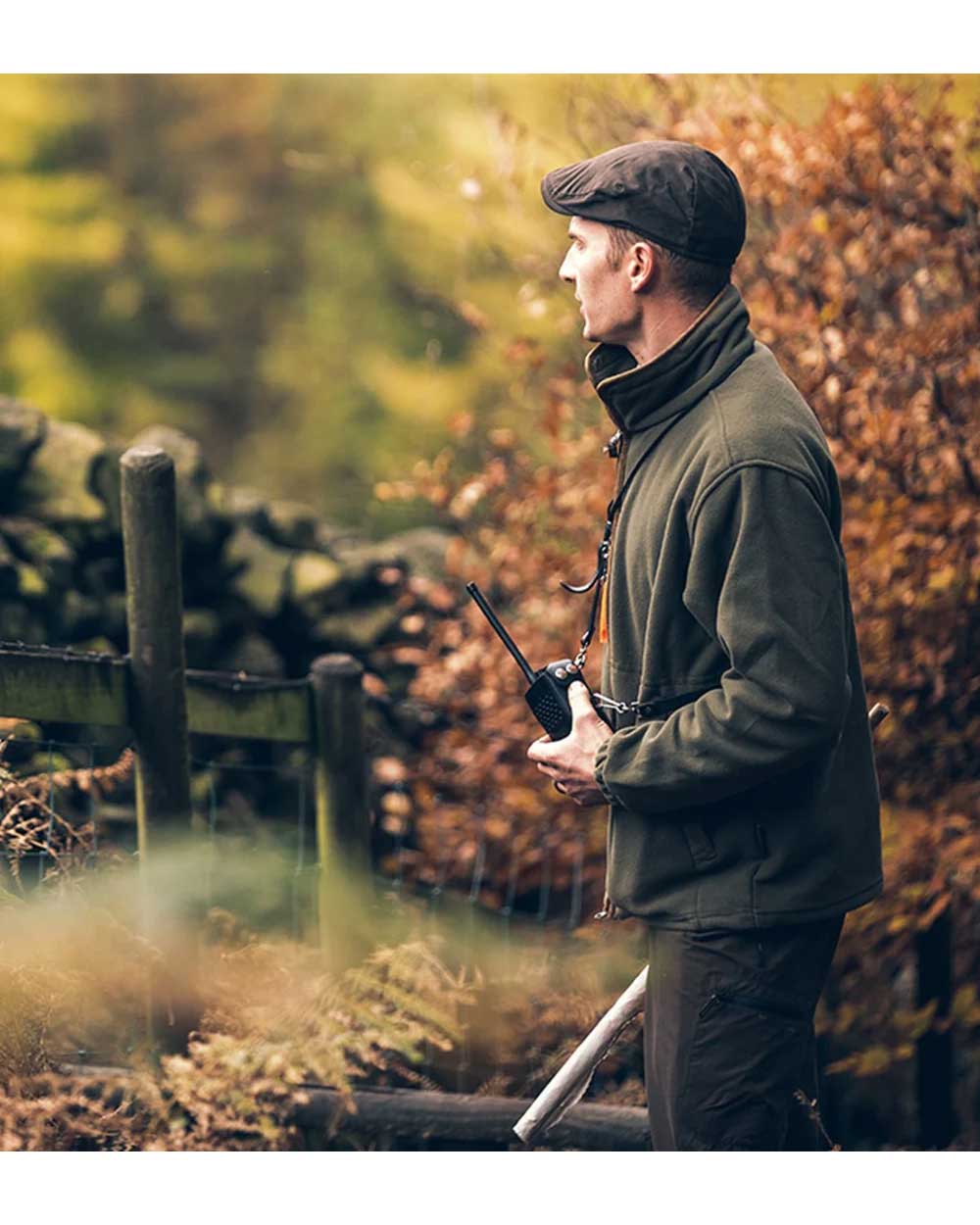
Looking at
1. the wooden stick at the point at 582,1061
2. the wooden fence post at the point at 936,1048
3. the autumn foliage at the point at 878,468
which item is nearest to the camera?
the wooden stick at the point at 582,1061

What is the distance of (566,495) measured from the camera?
5.06m

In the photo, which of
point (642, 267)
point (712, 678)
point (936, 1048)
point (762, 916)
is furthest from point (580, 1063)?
point (936, 1048)

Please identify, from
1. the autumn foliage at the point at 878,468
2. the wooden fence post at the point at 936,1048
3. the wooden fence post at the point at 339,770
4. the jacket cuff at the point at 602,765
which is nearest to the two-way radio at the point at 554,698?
the jacket cuff at the point at 602,765

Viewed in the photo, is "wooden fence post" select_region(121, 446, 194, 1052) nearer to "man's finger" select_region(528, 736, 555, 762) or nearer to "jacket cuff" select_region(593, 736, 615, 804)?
"man's finger" select_region(528, 736, 555, 762)

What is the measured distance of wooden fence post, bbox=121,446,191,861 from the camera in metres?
3.42

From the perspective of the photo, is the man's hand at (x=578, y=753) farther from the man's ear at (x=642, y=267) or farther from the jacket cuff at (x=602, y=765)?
the man's ear at (x=642, y=267)

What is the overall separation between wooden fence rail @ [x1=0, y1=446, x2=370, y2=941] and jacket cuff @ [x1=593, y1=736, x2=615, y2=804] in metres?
1.33

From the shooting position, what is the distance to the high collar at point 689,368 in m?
2.38

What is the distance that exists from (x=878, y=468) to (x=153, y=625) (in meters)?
2.05

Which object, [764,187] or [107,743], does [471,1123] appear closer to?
[107,743]

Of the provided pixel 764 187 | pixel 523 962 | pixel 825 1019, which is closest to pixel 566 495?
pixel 764 187

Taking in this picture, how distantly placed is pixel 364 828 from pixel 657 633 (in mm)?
1706

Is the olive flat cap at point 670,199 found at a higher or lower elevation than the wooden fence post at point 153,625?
higher

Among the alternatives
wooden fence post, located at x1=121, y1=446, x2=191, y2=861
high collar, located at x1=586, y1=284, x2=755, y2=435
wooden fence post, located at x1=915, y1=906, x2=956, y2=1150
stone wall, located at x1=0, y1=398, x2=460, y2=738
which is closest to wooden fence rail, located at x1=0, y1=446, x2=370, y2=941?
wooden fence post, located at x1=121, y1=446, x2=191, y2=861
